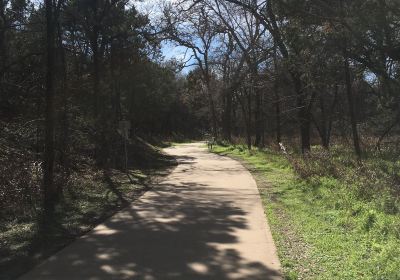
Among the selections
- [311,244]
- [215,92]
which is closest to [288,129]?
[215,92]

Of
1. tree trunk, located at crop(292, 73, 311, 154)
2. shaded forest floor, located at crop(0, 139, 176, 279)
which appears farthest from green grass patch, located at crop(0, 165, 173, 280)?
tree trunk, located at crop(292, 73, 311, 154)

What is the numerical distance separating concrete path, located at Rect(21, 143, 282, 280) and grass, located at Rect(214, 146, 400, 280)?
14.6 inches

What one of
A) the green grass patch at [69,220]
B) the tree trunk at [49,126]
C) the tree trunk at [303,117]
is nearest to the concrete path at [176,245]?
the green grass patch at [69,220]

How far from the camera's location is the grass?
6430 mm

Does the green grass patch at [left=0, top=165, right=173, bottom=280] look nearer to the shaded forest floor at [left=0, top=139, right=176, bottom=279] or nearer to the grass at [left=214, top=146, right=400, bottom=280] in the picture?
the shaded forest floor at [left=0, top=139, right=176, bottom=279]

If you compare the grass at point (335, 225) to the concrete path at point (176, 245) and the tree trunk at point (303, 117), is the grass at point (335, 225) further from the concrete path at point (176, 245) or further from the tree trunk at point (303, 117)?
the tree trunk at point (303, 117)

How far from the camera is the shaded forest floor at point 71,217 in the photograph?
7773 millimetres

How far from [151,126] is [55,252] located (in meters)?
65.7

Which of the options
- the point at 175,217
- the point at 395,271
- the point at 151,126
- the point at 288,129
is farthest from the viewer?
the point at 151,126

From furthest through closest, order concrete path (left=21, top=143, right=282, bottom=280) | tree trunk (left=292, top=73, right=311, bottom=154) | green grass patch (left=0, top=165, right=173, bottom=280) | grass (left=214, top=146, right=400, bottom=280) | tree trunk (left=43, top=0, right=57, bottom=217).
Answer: tree trunk (left=292, top=73, right=311, bottom=154) < tree trunk (left=43, top=0, right=57, bottom=217) < green grass patch (left=0, top=165, right=173, bottom=280) < concrete path (left=21, top=143, right=282, bottom=280) < grass (left=214, top=146, right=400, bottom=280)

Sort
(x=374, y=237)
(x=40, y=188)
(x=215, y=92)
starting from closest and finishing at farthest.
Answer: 1. (x=374, y=237)
2. (x=40, y=188)
3. (x=215, y=92)

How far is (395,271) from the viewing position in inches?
232

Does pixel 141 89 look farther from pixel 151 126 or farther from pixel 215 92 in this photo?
pixel 151 126

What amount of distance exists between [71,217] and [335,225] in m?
5.44
